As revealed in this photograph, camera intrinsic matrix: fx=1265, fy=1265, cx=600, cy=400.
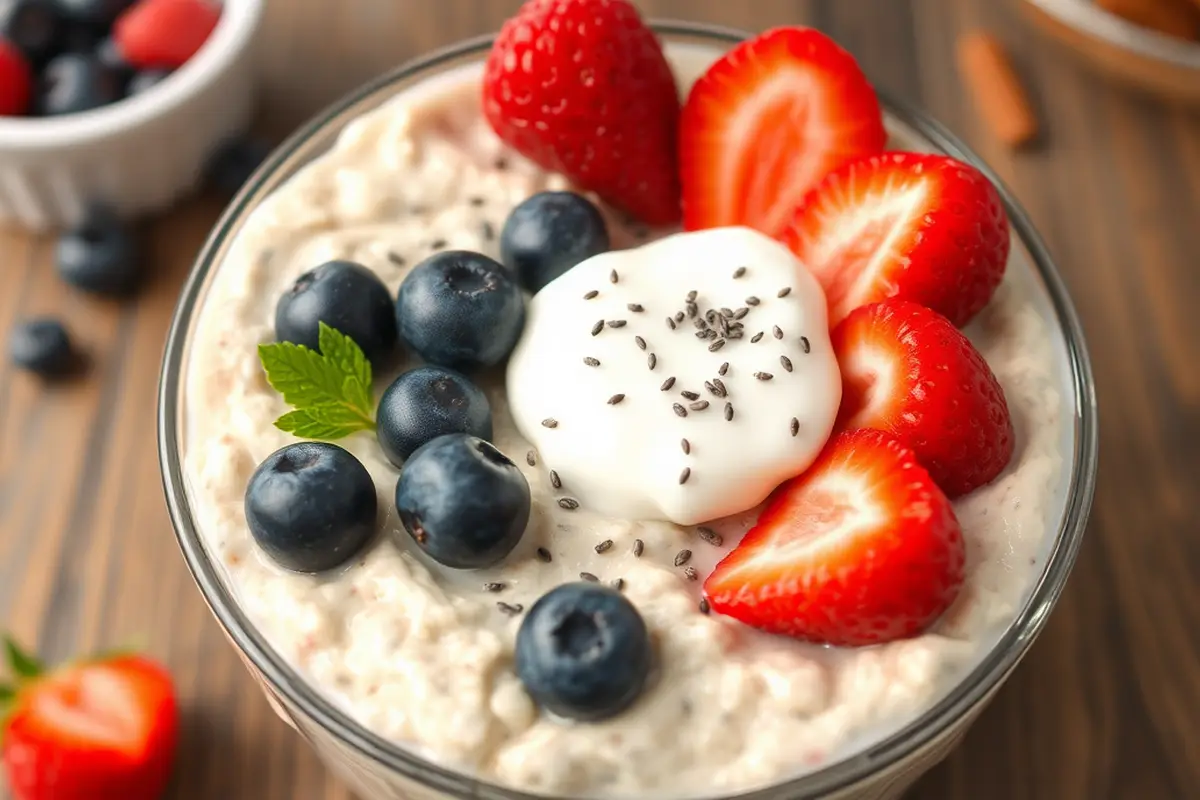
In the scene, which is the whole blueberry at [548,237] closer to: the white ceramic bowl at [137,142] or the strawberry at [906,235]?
the strawberry at [906,235]

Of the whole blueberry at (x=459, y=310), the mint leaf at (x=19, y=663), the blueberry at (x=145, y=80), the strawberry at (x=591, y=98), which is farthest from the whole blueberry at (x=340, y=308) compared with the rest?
the blueberry at (x=145, y=80)

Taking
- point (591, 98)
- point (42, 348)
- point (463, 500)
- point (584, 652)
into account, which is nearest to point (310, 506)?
point (463, 500)

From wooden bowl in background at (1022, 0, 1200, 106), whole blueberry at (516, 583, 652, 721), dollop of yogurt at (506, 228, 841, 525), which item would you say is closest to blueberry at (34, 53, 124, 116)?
dollop of yogurt at (506, 228, 841, 525)

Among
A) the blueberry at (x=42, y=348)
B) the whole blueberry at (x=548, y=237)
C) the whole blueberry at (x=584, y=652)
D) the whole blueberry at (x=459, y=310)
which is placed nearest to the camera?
the whole blueberry at (x=584, y=652)

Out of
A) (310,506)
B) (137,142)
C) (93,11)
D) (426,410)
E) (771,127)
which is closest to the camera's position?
(310,506)

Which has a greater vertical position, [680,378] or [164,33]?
[680,378]

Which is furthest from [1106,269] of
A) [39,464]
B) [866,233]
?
[39,464]

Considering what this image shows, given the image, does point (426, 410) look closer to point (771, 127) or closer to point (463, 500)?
point (463, 500)
